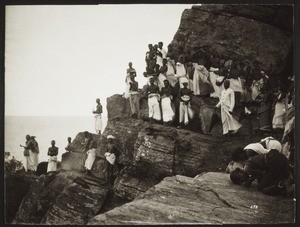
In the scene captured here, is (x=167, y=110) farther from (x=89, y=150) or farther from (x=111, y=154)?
(x=89, y=150)

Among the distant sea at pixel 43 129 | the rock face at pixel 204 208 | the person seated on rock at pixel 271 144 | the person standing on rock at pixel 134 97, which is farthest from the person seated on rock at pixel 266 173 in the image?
the distant sea at pixel 43 129

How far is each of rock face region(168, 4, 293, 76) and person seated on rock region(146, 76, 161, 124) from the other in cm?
100

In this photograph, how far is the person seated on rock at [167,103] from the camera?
1077 cm

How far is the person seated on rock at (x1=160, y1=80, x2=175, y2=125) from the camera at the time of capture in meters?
10.8

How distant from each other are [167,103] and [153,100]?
35 cm

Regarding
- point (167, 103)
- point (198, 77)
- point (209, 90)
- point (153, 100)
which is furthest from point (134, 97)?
point (209, 90)

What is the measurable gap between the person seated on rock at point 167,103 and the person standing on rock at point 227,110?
1.16 metres

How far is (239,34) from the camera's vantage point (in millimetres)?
10992

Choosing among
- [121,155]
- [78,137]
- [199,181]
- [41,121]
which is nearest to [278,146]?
[199,181]

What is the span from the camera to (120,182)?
10875mm

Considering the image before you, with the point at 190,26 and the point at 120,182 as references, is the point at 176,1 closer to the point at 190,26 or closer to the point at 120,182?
the point at 190,26

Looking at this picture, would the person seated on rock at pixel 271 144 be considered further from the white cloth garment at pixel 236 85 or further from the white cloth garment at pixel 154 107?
the white cloth garment at pixel 154 107

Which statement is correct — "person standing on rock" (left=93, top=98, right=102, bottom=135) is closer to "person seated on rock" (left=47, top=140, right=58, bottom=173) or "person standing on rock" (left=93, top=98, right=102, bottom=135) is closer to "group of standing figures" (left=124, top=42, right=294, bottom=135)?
"group of standing figures" (left=124, top=42, right=294, bottom=135)

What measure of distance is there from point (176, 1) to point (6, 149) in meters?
4.96
